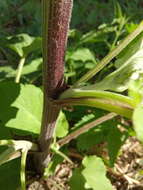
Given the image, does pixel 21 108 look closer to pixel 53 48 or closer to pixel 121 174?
pixel 53 48

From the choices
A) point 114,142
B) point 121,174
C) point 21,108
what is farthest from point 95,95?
point 121,174

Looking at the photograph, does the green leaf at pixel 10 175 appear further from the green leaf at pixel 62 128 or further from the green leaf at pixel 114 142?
the green leaf at pixel 114 142

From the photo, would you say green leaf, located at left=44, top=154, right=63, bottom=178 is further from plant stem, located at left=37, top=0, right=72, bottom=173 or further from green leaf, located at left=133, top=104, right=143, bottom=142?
green leaf, located at left=133, top=104, right=143, bottom=142

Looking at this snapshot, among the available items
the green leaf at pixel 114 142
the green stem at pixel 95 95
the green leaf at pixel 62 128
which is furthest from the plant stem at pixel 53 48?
the green leaf at pixel 114 142

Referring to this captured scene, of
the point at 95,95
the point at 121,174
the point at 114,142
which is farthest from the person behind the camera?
the point at 121,174

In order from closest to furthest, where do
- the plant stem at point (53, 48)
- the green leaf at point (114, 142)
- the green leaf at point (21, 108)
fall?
the plant stem at point (53, 48) → the green leaf at point (21, 108) → the green leaf at point (114, 142)

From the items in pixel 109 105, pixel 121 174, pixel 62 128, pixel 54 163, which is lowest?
pixel 121 174
